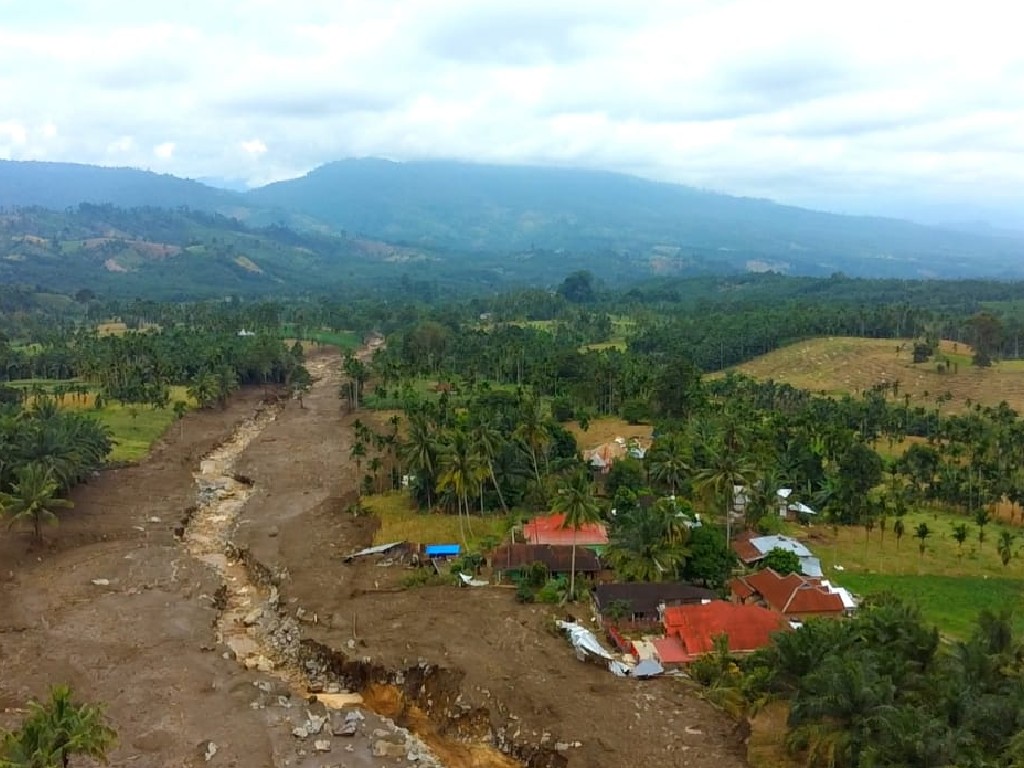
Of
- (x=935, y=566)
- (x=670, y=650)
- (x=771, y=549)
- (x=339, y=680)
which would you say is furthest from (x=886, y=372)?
(x=339, y=680)

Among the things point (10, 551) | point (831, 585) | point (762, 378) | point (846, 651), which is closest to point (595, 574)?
point (831, 585)

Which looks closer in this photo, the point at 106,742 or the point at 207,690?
the point at 106,742

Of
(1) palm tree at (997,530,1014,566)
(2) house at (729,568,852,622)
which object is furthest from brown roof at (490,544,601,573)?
(1) palm tree at (997,530,1014,566)

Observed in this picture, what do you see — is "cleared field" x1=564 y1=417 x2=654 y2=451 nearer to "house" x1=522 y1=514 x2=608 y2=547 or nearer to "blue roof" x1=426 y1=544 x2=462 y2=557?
"house" x1=522 y1=514 x2=608 y2=547

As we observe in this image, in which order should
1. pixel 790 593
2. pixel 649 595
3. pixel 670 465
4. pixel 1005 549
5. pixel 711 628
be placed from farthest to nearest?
pixel 670 465
pixel 1005 549
pixel 790 593
pixel 649 595
pixel 711 628

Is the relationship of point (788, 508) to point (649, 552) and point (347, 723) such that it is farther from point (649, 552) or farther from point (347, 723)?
point (347, 723)

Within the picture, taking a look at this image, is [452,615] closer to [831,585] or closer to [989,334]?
[831,585]
